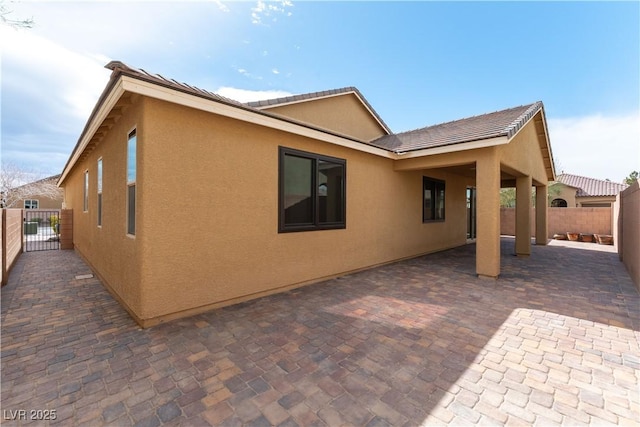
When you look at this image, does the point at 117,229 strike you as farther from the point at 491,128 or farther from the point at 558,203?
the point at 558,203

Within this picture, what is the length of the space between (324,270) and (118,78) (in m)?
5.31

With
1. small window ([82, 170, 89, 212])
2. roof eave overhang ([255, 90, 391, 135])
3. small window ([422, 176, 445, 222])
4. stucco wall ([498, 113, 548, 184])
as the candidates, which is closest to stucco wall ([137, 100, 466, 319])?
roof eave overhang ([255, 90, 391, 135])

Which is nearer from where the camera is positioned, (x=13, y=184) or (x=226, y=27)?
(x=226, y=27)

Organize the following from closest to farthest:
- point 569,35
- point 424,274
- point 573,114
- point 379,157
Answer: point 424,274 < point 379,157 < point 569,35 < point 573,114

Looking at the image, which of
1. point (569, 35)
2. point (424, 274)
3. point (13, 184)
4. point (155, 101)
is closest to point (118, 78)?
point (155, 101)

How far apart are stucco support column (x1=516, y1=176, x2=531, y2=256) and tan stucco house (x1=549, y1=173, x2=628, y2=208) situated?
2007 centimetres

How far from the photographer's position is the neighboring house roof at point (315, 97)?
9081 millimetres

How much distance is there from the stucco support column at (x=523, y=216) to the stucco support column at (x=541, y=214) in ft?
13.0

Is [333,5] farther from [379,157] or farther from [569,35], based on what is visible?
[569,35]

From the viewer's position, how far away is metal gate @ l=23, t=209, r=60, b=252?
12933 millimetres

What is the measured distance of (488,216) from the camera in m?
6.80

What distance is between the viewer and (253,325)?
4.11 m

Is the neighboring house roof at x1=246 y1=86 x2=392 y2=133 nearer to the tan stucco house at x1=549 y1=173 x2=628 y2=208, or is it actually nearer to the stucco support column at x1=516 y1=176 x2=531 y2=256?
the stucco support column at x1=516 y1=176 x2=531 y2=256

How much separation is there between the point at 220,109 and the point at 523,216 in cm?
1140
